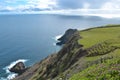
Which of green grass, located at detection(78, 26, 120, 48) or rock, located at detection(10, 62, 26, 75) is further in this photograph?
rock, located at detection(10, 62, 26, 75)

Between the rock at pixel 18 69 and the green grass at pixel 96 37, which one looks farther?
the rock at pixel 18 69

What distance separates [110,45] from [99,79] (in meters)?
30.8

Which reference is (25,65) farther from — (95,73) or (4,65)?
(95,73)

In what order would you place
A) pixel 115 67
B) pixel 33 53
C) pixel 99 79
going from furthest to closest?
pixel 33 53 → pixel 115 67 → pixel 99 79

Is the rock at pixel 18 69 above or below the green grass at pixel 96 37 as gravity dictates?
below

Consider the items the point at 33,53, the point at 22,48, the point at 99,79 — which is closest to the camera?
the point at 99,79

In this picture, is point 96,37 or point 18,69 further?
point 18,69

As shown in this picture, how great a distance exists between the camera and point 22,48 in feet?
472

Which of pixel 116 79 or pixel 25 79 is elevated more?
pixel 116 79

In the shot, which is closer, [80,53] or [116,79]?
[116,79]

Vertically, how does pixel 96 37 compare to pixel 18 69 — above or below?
above

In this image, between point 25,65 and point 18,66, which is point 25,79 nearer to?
point 18,66

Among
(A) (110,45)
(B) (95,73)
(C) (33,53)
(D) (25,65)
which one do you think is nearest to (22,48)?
(C) (33,53)

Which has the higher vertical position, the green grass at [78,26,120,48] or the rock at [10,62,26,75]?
the green grass at [78,26,120,48]
